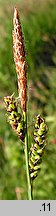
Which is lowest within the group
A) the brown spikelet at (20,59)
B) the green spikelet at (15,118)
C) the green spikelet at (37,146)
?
the green spikelet at (37,146)

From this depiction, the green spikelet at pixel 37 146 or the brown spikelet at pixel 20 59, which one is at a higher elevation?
the brown spikelet at pixel 20 59

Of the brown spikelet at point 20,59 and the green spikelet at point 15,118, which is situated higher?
the brown spikelet at point 20,59

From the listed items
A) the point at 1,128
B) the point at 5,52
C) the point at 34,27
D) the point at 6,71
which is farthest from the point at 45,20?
the point at 1,128

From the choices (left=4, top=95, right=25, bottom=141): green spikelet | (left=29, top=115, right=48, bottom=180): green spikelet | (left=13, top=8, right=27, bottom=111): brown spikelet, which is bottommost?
(left=29, top=115, right=48, bottom=180): green spikelet

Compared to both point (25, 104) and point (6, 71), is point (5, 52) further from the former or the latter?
point (25, 104)

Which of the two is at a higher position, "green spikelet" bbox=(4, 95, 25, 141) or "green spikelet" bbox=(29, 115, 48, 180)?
"green spikelet" bbox=(4, 95, 25, 141)
